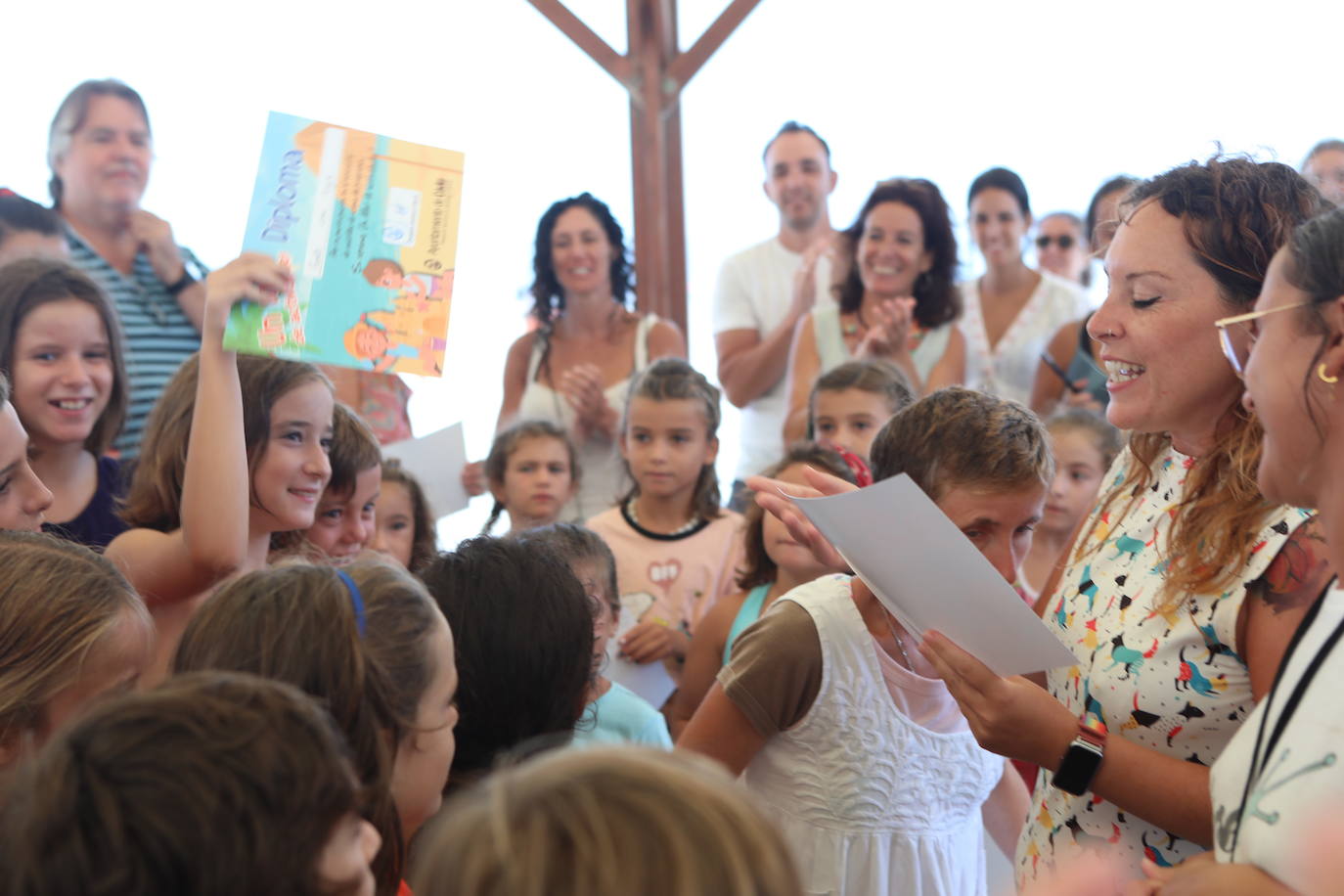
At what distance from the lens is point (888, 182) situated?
12.1 feet

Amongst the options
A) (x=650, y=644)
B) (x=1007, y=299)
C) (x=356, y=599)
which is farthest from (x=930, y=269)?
(x=356, y=599)

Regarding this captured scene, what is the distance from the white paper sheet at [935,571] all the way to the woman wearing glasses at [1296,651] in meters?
0.32

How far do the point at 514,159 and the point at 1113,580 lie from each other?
373 centimetres

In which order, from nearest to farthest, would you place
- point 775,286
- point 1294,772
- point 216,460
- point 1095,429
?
point 1294,772
point 216,460
point 1095,429
point 775,286

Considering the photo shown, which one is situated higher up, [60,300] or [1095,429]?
[60,300]

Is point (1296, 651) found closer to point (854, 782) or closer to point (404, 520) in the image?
point (854, 782)

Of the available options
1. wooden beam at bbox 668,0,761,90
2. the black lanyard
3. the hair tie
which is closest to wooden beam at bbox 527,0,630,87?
wooden beam at bbox 668,0,761,90

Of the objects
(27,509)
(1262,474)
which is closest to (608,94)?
(27,509)

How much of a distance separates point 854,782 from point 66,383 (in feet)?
5.32

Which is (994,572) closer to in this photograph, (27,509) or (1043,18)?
(27,509)

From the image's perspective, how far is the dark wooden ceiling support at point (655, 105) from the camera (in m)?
4.85

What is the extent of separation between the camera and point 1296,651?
3.34 feet

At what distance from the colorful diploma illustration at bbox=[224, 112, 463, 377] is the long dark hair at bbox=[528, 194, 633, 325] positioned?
204 centimetres

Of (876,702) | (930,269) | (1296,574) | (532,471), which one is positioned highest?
(930,269)
